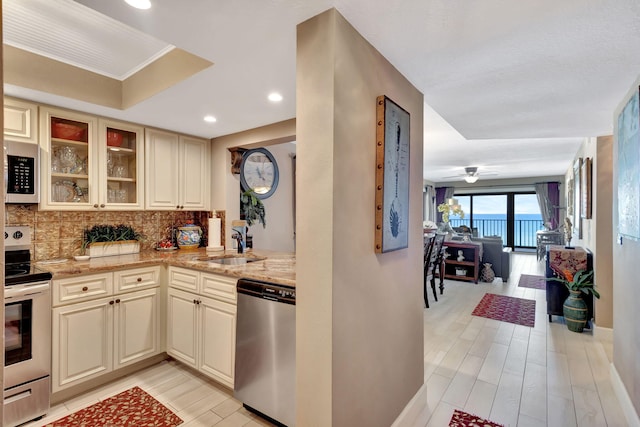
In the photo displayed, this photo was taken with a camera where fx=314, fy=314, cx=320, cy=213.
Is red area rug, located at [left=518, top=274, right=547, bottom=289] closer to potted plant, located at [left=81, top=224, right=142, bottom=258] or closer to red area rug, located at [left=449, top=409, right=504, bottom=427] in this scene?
red area rug, located at [left=449, top=409, right=504, bottom=427]

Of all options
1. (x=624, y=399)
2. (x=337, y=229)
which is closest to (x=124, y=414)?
(x=337, y=229)

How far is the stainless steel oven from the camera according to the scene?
1.94m

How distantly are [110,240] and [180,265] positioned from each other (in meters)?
0.91

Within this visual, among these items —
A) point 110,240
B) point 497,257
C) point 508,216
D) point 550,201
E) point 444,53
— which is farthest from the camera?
point 508,216

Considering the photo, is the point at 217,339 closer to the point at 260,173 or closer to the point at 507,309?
the point at 260,173

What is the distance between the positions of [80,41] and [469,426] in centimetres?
343

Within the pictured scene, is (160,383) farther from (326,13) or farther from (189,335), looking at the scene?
(326,13)

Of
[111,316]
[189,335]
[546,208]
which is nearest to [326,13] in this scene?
[189,335]

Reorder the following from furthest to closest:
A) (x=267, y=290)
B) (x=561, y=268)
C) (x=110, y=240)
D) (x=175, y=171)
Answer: (x=561, y=268)
(x=175, y=171)
(x=110, y=240)
(x=267, y=290)

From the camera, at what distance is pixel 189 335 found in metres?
2.47

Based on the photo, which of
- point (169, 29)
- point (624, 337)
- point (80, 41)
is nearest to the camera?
point (169, 29)

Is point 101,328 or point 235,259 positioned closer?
point 101,328

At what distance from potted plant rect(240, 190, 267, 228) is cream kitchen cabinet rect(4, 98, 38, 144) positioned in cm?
198

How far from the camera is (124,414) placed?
206 centimetres
